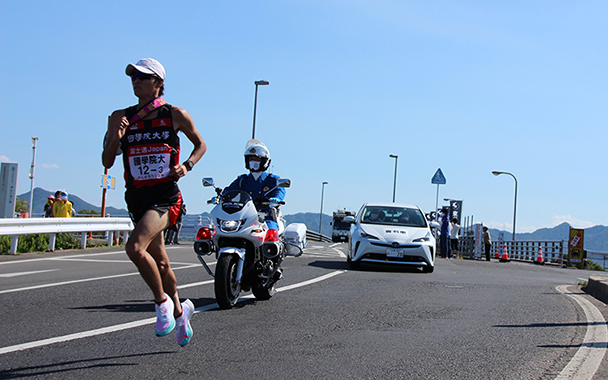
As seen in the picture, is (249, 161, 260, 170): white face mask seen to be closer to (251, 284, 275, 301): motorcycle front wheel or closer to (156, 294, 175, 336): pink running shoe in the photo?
(251, 284, 275, 301): motorcycle front wheel

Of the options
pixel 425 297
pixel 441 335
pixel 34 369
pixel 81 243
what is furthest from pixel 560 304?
pixel 81 243

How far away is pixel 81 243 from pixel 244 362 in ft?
43.7

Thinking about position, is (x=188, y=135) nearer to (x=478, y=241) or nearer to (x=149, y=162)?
(x=149, y=162)

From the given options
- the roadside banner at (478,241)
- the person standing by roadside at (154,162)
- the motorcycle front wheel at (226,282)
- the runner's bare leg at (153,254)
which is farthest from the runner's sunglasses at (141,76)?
the roadside banner at (478,241)

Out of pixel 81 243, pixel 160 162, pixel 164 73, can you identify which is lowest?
pixel 81 243

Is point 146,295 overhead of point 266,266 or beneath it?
beneath

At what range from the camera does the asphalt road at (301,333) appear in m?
4.18

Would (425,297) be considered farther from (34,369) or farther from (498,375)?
(34,369)

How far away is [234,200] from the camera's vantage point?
22.4 feet

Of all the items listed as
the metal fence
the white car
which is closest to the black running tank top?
the white car

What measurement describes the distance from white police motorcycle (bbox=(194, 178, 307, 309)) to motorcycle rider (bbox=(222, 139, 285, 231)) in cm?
19

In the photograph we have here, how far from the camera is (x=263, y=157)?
301 inches

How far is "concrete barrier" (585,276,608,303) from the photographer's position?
31.2ft

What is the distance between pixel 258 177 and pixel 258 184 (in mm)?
93
